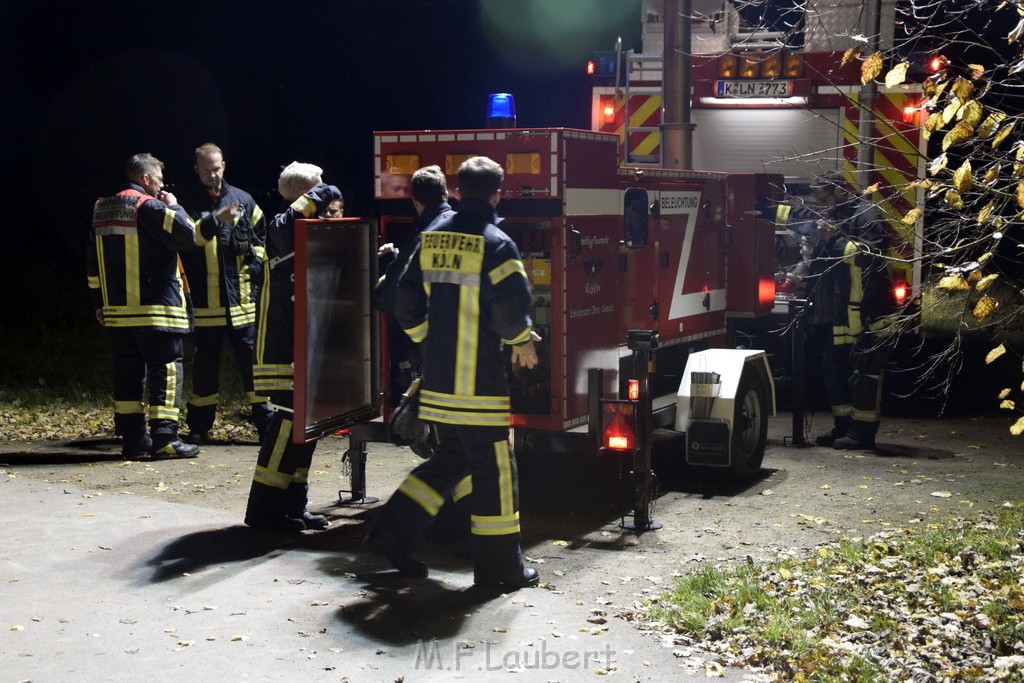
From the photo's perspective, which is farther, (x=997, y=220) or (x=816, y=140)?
(x=816, y=140)

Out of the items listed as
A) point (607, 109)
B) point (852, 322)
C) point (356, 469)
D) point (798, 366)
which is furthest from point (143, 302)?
point (852, 322)

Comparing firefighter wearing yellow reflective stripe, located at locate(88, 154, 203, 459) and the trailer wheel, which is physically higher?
firefighter wearing yellow reflective stripe, located at locate(88, 154, 203, 459)

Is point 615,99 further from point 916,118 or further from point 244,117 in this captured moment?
point 244,117

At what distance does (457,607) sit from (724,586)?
126 cm

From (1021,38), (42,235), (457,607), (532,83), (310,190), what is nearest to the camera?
(1021,38)

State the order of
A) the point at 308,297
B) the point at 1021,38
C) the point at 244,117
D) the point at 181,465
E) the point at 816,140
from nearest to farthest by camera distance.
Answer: the point at 1021,38
the point at 308,297
the point at 181,465
the point at 816,140
the point at 244,117

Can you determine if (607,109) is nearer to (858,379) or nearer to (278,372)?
(858,379)

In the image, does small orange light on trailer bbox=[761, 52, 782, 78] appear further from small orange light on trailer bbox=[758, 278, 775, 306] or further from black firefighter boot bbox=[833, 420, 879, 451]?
black firefighter boot bbox=[833, 420, 879, 451]

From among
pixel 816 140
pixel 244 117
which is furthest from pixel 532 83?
pixel 816 140

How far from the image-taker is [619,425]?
7070 millimetres

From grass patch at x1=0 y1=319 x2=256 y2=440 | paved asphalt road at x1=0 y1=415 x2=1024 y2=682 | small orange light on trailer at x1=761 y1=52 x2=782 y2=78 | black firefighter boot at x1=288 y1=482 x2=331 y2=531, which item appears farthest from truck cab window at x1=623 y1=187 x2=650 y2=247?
grass patch at x1=0 y1=319 x2=256 y2=440

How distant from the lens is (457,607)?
5.59 metres

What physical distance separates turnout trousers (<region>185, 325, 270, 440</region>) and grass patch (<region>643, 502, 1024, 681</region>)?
4.70 metres

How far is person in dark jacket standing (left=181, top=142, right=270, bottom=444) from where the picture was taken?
30.6 feet
